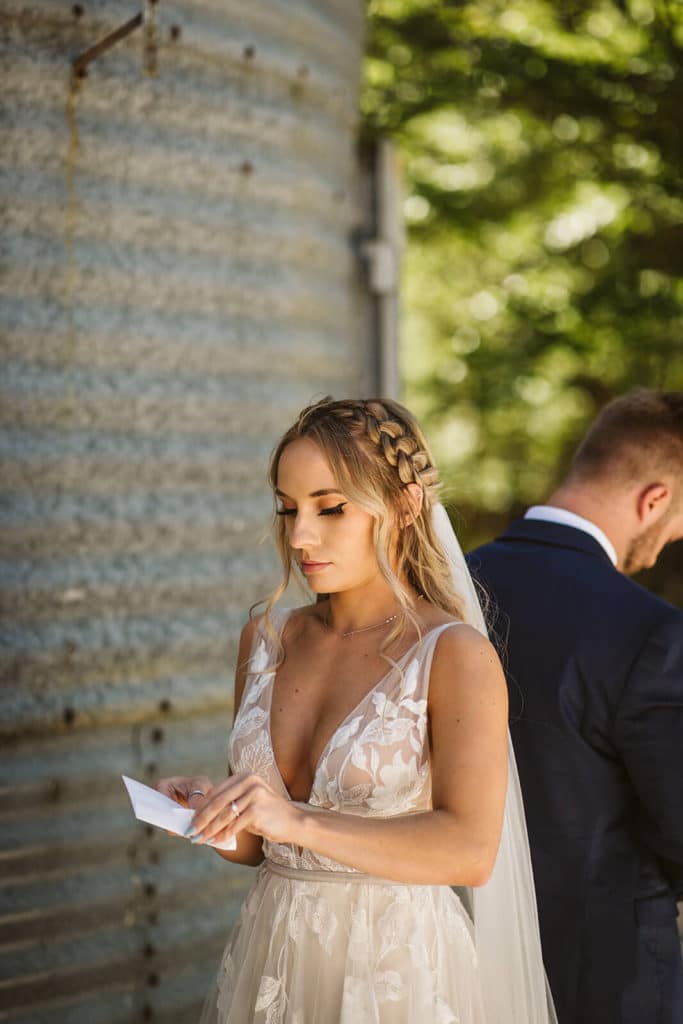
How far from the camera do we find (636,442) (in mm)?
3135

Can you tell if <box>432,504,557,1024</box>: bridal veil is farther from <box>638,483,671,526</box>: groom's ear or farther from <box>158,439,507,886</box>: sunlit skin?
<box>638,483,671,526</box>: groom's ear

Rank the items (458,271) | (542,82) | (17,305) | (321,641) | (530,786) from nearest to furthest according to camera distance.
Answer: (321,641)
(530,786)
(17,305)
(542,82)
(458,271)

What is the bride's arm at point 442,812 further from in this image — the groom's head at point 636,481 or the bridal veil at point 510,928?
the groom's head at point 636,481

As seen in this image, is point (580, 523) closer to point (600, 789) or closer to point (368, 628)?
point (600, 789)

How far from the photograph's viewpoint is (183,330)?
385 cm

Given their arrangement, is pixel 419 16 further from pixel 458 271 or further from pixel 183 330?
pixel 183 330

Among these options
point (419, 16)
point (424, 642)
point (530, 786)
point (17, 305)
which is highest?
point (419, 16)

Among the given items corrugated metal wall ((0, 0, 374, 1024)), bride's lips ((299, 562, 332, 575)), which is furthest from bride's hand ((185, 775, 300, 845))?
corrugated metal wall ((0, 0, 374, 1024))

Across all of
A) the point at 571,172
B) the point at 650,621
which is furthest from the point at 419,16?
the point at 650,621

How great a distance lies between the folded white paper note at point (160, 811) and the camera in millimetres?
2068

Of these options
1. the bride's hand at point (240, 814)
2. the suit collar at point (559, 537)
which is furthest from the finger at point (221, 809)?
the suit collar at point (559, 537)

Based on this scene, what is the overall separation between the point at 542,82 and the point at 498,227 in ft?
10.3

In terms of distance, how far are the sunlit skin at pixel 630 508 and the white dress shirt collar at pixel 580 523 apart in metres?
0.01

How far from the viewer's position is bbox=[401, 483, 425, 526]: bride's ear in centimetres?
258
